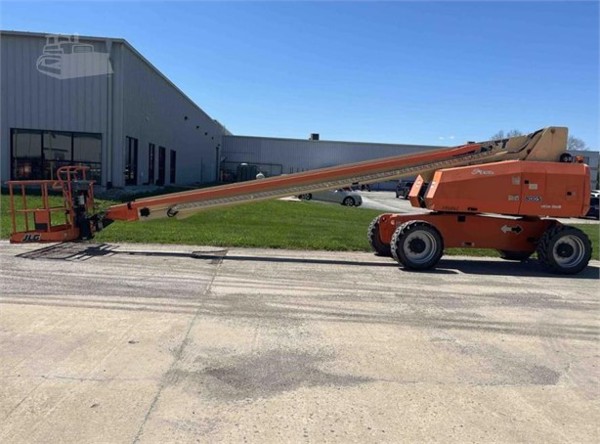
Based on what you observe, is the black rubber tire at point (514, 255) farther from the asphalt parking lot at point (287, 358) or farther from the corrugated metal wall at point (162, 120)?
the corrugated metal wall at point (162, 120)

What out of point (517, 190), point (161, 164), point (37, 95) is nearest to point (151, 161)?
point (161, 164)

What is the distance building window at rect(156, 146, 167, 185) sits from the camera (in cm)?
3633

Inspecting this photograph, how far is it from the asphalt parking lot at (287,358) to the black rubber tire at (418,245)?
1.05 metres

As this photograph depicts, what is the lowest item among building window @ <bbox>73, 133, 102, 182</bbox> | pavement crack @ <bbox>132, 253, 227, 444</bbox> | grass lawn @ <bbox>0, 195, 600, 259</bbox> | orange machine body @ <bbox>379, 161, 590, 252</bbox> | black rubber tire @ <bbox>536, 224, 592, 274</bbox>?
pavement crack @ <bbox>132, 253, 227, 444</bbox>

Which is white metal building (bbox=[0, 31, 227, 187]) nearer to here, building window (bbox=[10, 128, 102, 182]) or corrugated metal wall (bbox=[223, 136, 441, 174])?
building window (bbox=[10, 128, 102, 182])

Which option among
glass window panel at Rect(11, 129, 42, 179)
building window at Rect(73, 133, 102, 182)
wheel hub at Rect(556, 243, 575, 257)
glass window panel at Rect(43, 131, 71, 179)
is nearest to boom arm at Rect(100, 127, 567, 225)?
wheel hub at Rect(556, 243, 575, 257)

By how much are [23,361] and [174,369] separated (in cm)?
131

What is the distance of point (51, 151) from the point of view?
2595cm

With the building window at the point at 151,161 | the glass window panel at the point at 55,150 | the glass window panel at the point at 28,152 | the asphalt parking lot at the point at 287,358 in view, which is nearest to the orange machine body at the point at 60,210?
the asphalt parking lot at the point at 287,358

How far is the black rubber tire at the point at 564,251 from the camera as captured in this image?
10.1 metres

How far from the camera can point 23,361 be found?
4555 mm

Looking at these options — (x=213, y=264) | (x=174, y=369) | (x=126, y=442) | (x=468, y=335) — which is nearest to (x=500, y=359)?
(x=468, y=335)

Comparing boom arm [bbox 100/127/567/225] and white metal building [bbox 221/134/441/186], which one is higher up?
white metal building [bbox 221/134/441/186]

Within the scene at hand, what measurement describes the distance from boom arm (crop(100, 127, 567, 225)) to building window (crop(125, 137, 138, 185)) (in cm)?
1787
